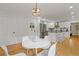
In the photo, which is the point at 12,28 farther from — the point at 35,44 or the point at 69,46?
the point at 69,46

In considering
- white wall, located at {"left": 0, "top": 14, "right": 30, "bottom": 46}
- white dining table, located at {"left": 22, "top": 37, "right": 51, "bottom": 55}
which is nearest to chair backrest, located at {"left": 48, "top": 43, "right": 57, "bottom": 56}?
white dining table, located at {"left": 22, "top": 37, "right": 51, "bottom": 55}

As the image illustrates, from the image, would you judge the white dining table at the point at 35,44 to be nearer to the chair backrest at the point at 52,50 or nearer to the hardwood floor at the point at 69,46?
the chair backrest at the point at 52,50

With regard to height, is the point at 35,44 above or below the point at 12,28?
below

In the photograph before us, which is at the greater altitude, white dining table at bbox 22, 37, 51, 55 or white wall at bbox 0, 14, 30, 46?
white wall at bbox 0, 14, 30, 46

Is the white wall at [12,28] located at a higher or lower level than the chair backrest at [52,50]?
higher

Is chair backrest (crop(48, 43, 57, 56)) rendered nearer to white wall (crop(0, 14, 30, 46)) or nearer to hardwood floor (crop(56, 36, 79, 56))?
hardwood floor (crop(56, 36, 79, 56))

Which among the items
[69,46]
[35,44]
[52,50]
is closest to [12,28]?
[35,44]

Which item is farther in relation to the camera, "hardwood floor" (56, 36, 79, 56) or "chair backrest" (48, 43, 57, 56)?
"hardwood floor" (56, 36, 79, 56)

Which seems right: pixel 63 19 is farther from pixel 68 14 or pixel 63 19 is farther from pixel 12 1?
pixel 12 1

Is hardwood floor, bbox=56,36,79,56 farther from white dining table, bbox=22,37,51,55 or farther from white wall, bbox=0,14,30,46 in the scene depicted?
white wall, bbox=0,14,30,46

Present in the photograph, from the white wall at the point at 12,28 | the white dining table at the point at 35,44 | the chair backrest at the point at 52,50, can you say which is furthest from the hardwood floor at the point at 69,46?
the white wall at the point at 12,28

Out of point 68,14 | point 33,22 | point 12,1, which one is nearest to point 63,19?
point 68,14

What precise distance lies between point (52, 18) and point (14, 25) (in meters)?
0.62

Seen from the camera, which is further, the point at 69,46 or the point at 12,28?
the point at 69,46
